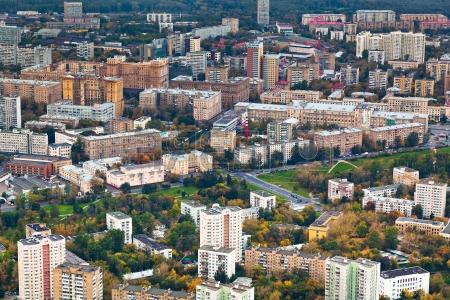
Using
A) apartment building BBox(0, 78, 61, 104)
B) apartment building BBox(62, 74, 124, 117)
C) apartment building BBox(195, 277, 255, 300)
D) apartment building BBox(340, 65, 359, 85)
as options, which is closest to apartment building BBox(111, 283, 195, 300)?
apartment building BBox(195, 277, 255, 300)

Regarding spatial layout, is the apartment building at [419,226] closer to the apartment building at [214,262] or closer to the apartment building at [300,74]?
the apartment building at [214,262]

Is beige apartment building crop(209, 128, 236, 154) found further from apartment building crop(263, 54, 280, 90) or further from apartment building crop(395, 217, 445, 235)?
apartment building crop(263, 54, 280, 90)

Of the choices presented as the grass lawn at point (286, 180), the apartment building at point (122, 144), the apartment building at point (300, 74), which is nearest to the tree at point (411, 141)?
the grass lawn at point (286, 180)

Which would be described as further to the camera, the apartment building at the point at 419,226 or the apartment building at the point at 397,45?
the apartment building at the point at 397,45

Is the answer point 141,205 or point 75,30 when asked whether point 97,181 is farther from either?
point 75,30

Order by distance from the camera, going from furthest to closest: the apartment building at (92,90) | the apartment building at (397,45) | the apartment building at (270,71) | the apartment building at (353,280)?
the apartment building at (397,45) < the apartment building at (270,71) < the apartment building at (92,90) < the apartment building at (353,280)

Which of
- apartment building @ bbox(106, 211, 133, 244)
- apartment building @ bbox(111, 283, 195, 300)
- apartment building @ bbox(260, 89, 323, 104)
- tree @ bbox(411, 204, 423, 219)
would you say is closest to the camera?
apartment building @ bbox(111, 283, 195, 300)

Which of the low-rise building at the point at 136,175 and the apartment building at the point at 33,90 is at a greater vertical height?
the apartment building at the point at 33,90
